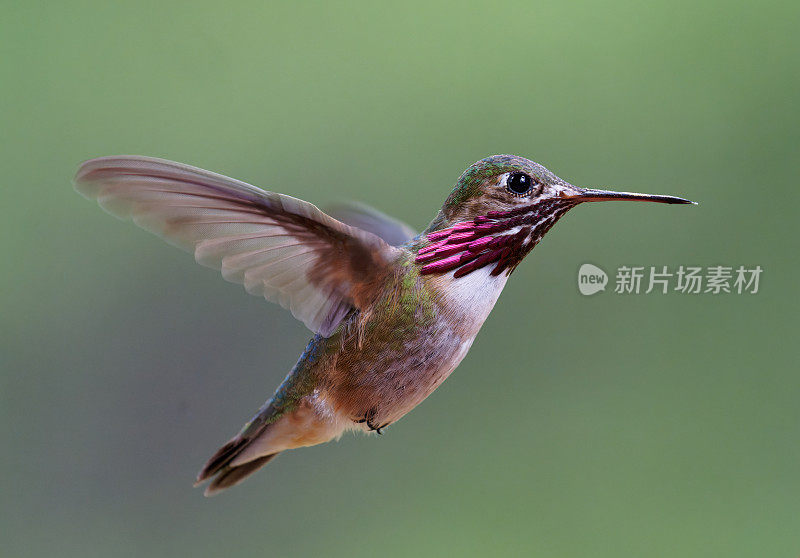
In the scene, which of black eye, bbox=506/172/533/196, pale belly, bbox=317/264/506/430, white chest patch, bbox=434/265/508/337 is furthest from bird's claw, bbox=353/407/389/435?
black eye, bbox=506/172/533/196

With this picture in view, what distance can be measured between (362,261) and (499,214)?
0.36ft

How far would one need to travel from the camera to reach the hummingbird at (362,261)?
23.4 inches

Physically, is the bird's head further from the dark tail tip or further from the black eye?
the dark tail tip

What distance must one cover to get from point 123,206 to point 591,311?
138 centimetres

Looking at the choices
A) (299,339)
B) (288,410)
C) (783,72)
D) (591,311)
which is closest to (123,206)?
(288,410)

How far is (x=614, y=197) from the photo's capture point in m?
0.58

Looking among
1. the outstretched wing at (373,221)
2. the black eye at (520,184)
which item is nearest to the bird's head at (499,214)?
the black eye at (520,184)

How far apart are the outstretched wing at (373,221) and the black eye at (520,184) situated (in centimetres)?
29

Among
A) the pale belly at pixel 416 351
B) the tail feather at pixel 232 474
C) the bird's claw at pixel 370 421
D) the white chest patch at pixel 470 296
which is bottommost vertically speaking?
the tail feather at pixel 232 474

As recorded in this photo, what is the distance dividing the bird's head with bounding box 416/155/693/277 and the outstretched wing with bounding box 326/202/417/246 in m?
0.24

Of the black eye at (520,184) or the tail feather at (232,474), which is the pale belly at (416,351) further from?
the tail feather at (232,474)

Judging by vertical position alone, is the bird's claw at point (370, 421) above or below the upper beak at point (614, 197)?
below

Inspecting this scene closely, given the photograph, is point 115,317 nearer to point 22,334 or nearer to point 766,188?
point 22,334

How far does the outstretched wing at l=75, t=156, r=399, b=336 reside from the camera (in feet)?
1.88
